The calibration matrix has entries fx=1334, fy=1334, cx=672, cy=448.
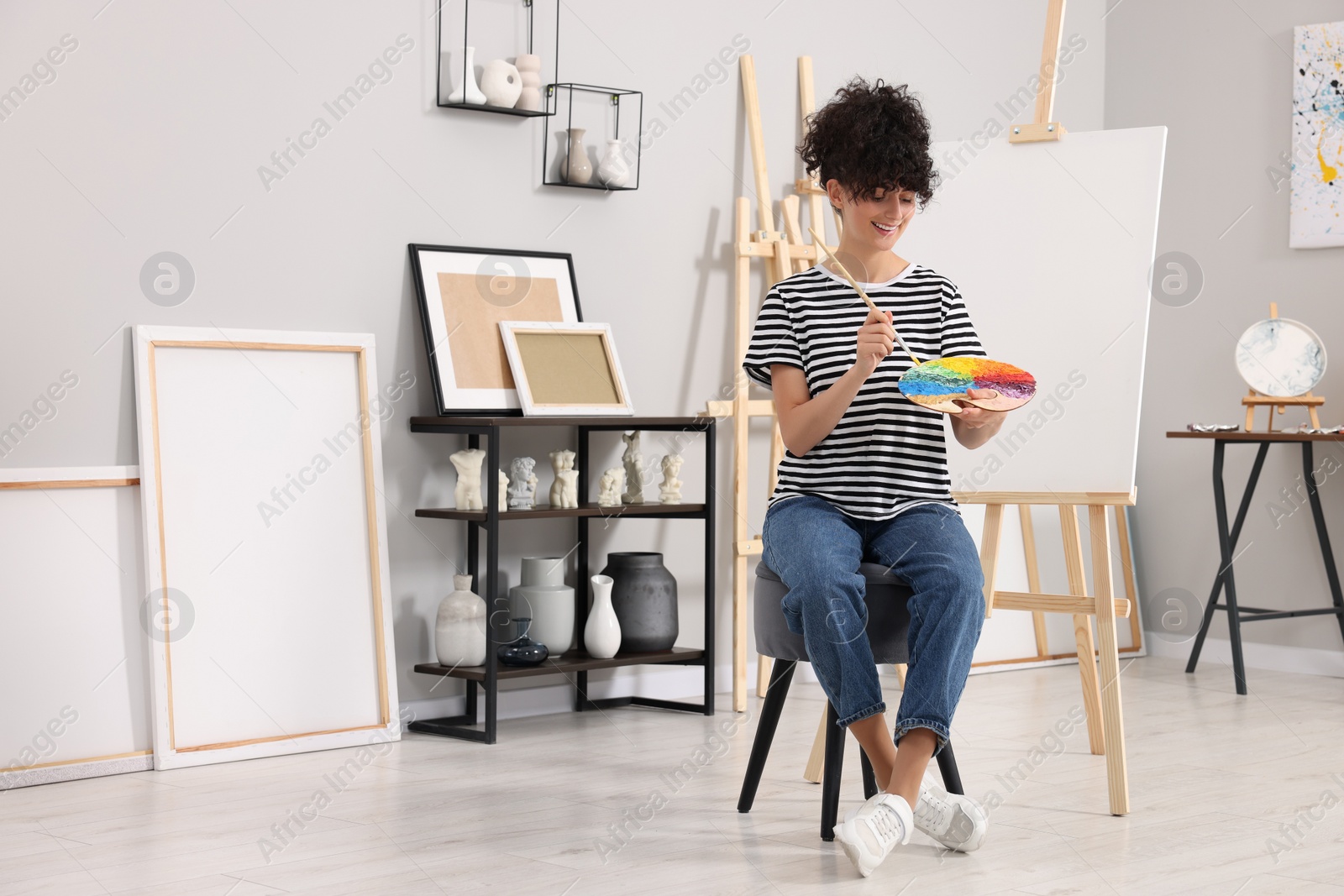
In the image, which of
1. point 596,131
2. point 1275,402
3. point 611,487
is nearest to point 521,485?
point 611,487

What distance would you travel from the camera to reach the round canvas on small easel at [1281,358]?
3680 millimetres

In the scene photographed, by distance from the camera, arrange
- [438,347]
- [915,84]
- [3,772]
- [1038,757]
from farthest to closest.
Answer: [915,84] < [438,347] < [1038,757] < [3,772]

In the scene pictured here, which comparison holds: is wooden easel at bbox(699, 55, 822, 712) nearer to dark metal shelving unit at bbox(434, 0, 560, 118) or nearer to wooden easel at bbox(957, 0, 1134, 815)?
dark metal shelving unit at bbox(434, 0, 560, 118)

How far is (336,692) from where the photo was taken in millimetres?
2902

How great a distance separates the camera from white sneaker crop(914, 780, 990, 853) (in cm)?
205

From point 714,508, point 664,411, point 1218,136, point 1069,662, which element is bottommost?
→ point 1069,662

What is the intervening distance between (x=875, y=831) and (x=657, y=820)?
0.51m

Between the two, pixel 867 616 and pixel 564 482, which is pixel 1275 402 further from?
pixel 867 616

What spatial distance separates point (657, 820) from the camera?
229cm

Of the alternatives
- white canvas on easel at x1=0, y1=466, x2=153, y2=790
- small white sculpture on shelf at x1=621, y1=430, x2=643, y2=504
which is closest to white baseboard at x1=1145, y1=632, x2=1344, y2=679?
small white sculpture on shelf at x1=621, y1=430, x2=643, y2=504

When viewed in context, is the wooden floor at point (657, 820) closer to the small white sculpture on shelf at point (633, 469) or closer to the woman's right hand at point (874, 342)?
the small white sculpture on shelf at point (633, 469)

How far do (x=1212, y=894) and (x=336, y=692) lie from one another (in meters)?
1.81

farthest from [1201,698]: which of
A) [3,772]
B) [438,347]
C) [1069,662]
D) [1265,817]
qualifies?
[3,772]

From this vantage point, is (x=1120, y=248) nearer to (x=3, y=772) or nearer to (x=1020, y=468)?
(x=1020, y=468)
